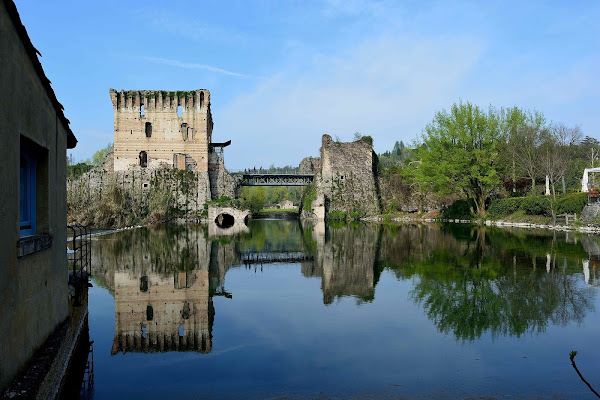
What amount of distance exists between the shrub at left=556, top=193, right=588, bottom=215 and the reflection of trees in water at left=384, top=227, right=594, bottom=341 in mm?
10717

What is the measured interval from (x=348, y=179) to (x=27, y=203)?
43222 millimetres

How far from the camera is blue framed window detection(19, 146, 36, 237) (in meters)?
5.56

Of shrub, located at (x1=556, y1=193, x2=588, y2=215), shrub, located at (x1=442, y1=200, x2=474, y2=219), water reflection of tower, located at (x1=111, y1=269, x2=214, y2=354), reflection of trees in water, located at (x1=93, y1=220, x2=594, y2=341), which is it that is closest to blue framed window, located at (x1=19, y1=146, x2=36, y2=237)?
water reflection of tower, located at (x1=111, y1=269, x2=214, y2=354)

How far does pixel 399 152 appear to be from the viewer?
12788cm

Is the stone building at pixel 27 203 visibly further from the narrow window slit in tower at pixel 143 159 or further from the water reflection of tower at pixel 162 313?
the narrow window slit in tower at pixel 143 159

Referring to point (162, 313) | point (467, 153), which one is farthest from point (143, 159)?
point (162, 313)

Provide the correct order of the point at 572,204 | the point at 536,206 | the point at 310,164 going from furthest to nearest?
1. the point at 310,164
2. the point at 536,206
3. the point at 572,204

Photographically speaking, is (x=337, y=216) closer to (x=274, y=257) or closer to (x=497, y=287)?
(x=274, y=257)

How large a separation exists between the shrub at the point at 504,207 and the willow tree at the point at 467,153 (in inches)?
48.2

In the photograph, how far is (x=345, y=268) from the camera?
15.3m

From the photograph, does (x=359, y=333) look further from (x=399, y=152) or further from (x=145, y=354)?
(x=399, y=152)

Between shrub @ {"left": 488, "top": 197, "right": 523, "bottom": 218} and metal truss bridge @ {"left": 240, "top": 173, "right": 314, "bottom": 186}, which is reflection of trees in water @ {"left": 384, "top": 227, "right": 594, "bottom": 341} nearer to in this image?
shrub @ {"left": 488, "top": 197, "right": 523, "bottom": 218}

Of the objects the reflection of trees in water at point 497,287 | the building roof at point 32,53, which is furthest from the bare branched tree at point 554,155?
the building roof at point 32,53

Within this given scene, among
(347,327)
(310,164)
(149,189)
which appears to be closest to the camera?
(347,327)
